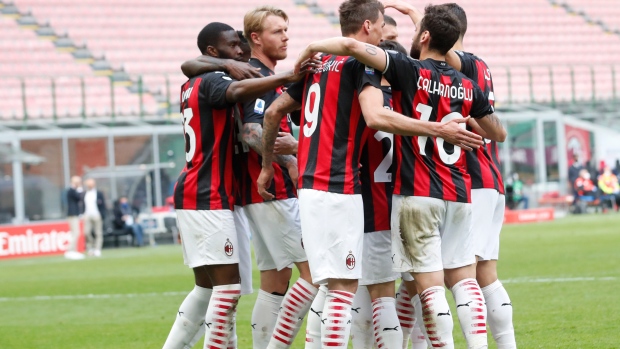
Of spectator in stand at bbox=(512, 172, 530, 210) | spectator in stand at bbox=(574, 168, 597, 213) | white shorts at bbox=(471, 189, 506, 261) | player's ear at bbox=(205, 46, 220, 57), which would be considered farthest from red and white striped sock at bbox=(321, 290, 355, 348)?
spectator in stand at bbox=(574, 168, 597, 213)

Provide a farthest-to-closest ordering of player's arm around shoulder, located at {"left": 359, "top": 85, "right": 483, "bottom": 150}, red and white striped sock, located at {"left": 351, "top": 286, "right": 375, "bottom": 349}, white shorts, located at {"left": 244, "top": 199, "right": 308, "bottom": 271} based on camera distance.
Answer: white shorts, located at {"left": 244, "top": 199, "right": 308, "bottom": 271}, red and white striped sock, located at {"left": 351, "top": 286, "right": 375, "bottom": 349}, player's arm around shoulder, located at {"left": 359, "top": 85, "right": 483, "bottom": 150}

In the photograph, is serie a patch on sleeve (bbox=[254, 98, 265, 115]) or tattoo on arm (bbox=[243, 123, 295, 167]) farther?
serie a patch on sleeve (bbox=[254, 98, 265, 115])

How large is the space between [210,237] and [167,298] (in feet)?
20.8

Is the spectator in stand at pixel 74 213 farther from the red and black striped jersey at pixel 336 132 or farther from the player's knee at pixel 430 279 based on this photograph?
the player's knee at pixel 430 279

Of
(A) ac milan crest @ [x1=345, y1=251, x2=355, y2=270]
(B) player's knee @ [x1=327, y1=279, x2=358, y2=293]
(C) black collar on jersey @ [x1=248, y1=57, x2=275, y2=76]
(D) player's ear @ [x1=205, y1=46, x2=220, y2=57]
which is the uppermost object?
(D) player's ear @ [x1=205, y1=46, x2=220, y2=57]

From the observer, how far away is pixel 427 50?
18.5 feet

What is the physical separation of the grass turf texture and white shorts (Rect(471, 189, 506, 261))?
4.37 ft

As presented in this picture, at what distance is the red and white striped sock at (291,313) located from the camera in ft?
20.0

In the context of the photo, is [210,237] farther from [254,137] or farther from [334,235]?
[334,235]

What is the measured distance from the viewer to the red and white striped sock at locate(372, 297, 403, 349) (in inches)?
228

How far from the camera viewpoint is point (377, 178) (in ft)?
19.5

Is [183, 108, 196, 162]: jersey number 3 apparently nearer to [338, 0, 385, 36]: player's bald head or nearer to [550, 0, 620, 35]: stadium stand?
[338, 0, 385, 36]: player's bald head

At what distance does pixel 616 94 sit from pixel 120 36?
723 inches

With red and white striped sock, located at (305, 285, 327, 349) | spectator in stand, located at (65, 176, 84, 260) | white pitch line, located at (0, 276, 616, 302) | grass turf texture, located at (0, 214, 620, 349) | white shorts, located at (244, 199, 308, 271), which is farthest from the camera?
spectator in stand, located at (65, 176, 84, 260)
